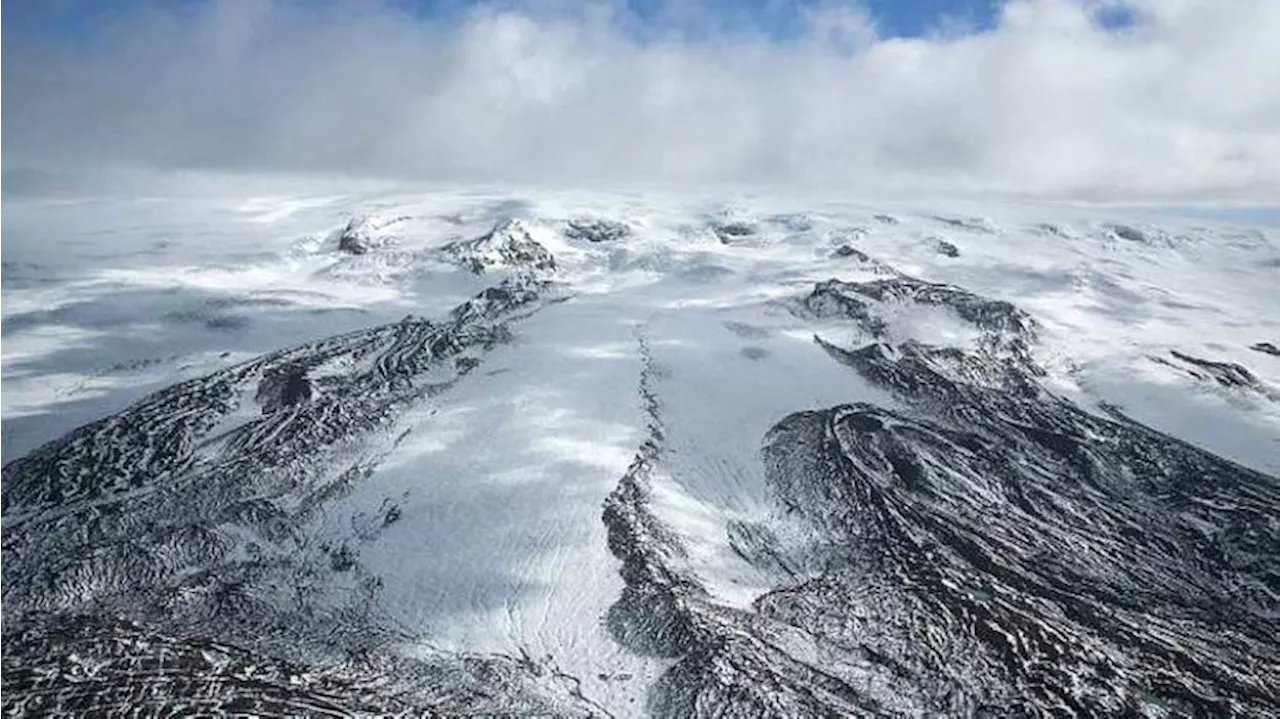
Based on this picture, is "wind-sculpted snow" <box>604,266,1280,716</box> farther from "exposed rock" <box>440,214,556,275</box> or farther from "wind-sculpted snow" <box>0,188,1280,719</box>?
"exposed rock" <box>440,214,556,275</box>

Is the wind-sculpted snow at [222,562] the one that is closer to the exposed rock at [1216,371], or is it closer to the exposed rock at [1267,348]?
the exposed rock at [1216,371]

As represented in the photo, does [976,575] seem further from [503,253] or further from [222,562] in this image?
[503,253]

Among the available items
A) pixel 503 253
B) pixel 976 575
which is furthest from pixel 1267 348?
pixel 503 253

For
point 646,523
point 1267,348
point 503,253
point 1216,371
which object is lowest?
point 1267,348

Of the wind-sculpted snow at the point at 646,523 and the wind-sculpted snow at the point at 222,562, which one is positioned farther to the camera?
the wind-sculpted snow at the point at 646,523

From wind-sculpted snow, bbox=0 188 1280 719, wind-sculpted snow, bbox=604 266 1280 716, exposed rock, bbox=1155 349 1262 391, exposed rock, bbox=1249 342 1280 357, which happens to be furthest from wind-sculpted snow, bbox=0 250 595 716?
exposed rock, bbox=1249 342 1280 357

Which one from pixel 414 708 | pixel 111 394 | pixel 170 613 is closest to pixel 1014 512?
pixel 414 708

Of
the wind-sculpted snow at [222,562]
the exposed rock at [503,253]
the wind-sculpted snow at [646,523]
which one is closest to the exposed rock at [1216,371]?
the wind-sculpted snow at [646,523]

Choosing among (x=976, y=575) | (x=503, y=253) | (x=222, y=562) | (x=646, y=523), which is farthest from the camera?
(x=503, y=253)
